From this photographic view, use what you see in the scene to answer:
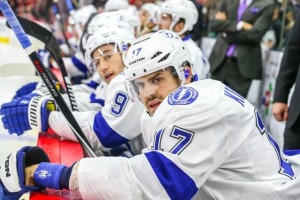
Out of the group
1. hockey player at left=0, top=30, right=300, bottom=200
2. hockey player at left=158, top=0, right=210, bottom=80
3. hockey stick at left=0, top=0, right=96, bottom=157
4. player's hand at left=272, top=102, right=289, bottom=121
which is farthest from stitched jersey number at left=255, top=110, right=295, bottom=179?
hockey player at left=158, top=0, right=210, bottom=80

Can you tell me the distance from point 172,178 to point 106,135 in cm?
79

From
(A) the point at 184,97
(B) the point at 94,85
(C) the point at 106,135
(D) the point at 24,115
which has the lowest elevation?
(B) the point at 94,85

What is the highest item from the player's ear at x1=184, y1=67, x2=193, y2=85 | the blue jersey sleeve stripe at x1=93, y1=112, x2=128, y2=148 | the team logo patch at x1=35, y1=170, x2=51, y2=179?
the team logo patch at x1=35, y1=170, x2=51, y2=179

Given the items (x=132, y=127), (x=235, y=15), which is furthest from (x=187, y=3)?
(x=132, y=127)

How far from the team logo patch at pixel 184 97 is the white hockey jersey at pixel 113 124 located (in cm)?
61

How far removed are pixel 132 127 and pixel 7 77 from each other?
4.01ft

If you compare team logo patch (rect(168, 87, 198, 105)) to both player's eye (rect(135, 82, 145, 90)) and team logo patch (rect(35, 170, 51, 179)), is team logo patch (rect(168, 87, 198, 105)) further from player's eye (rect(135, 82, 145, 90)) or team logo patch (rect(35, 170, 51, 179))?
team logo patch (rect(35, 170, 51, 179))

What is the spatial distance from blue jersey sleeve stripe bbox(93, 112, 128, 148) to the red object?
11cm

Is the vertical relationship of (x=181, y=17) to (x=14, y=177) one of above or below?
below

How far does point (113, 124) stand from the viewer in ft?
6.32

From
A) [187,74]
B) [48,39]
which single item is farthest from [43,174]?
[48,39]

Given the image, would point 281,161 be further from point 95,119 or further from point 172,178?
point 95,119

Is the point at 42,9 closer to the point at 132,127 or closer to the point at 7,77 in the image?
the point at 7,77

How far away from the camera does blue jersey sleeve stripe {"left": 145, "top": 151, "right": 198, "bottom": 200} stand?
1.18 meters
